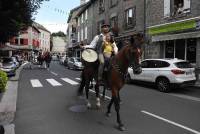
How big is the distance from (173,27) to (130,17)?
7.54 meters

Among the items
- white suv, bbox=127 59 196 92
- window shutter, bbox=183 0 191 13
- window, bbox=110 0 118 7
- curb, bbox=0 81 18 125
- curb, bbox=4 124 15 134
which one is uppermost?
window, bbox=110 0 118 7

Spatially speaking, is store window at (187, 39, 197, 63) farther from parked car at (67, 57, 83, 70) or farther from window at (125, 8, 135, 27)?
parked car at (67, 57, 83, 70)

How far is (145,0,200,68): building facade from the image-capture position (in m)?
18.2

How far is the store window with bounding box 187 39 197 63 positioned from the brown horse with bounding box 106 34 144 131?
12.3m

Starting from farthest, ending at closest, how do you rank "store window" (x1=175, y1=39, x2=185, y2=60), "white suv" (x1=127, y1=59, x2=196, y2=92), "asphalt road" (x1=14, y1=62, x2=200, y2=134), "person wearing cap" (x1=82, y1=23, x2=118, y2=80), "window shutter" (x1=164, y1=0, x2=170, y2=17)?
"window shutter" (x1=164, y1=0, x2=170, y2=17), "store window" (x1=175, y1=39, x2=185, y2=60), "white suv" (x1=127, y1=59, x2=196, y2=92), "person wearing cap" (x1=82, y1=23, x2=118, y2=80), "asphalt road" (x1=14, y1=62, x2=200, y2=134)

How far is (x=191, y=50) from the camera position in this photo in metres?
18.8

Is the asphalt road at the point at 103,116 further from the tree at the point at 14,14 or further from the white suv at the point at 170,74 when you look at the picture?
the tree at the point at 14,14

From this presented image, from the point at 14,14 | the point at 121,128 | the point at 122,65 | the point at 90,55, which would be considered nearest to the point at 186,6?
the point at 14,14

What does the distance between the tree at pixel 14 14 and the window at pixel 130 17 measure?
9518mm

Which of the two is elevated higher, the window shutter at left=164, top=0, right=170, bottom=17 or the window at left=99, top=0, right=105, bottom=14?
the window at left=99, top=0, right=105, bottom=14

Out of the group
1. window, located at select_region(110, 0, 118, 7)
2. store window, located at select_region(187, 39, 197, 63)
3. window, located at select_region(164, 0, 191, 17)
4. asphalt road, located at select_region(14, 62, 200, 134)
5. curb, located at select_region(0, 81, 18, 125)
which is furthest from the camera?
window, located at select_region(110, 0, 118, 7)

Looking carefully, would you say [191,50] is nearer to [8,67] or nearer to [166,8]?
[166,8]

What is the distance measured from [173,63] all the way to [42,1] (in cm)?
1007

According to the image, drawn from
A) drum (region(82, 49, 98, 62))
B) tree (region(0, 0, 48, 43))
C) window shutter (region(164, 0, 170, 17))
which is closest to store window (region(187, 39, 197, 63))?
window shutter (region(164, 0, 170, 17))
